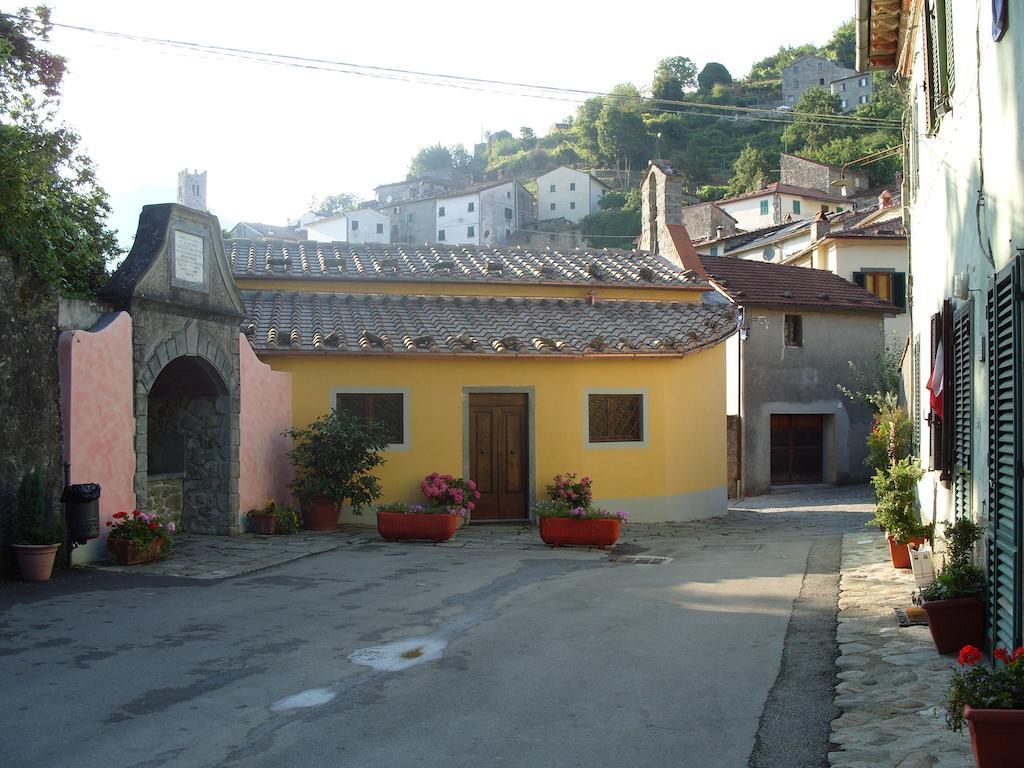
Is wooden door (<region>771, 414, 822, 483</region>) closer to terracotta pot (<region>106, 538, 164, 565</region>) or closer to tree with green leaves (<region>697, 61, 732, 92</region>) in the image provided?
terracotta pot (<region>106, 538, 164, 565</region>)

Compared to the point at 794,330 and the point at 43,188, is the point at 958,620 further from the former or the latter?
the point at 794,330

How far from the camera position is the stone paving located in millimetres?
4762

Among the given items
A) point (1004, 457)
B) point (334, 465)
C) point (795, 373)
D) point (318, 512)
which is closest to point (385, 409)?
point (334, 465)

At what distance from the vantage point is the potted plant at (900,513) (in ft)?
→ 33.9

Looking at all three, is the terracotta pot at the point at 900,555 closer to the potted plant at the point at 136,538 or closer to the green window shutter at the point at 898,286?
the potted plant at the point at 136,538

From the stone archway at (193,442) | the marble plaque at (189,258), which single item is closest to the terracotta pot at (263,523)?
the stone archway at (193,442)

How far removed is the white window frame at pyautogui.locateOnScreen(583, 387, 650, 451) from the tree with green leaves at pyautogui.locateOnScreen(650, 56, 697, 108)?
72591 mm

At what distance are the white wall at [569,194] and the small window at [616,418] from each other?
6037cm

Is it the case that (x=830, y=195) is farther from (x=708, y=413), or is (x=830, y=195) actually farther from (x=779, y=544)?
(x=779, y=544)

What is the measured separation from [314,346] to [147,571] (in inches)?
229

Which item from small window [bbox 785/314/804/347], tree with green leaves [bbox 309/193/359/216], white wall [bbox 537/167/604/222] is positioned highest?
tree with green leaves [bbox 309/193/359/216]

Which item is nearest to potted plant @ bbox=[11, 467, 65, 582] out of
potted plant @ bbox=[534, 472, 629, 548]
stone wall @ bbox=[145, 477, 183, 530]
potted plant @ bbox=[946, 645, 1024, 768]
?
stone wall @ bbox=[145, 477, 183, 530]

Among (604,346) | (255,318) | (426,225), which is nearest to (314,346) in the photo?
(255,318)

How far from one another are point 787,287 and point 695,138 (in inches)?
2071
